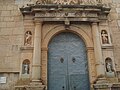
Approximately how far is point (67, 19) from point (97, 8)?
1.52 meters

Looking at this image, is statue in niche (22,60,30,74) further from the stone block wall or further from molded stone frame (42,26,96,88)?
molded stone frame (42,26,96,88)

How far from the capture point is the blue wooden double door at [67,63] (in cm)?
839

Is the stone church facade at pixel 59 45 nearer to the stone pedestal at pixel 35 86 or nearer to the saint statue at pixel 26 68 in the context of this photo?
the saint statue at pixel 26 68

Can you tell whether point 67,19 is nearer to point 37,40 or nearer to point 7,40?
point 37,40

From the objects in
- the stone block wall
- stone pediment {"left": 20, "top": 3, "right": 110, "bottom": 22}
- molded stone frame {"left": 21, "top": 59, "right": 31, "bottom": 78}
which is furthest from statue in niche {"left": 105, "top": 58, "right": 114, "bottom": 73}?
the stone block wall

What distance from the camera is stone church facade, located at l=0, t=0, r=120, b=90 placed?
324 inches

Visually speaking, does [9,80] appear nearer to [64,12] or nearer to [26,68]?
[26,68]

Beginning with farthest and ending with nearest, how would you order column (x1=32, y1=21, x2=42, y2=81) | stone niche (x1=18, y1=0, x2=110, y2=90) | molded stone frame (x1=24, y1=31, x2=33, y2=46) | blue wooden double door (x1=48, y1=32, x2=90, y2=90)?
1. stone niche (x1=18, y1=0, x2=110, y2=90)
2. molded stone frame (x1=24, y1=31, x2=33, y2=46)
3. blue wooden double door (x1=48, y1=32, x2=90, y2=90)
4. column (x1=32, y1=21, x2=42, y2=81)

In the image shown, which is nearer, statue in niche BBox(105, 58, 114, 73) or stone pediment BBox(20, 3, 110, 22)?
statue in niche BBox(105, 58, 114, 73)

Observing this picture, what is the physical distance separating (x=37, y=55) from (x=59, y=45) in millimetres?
1262

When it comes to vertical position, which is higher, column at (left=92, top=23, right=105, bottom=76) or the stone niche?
the stone niche

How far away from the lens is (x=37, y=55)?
8.29 m

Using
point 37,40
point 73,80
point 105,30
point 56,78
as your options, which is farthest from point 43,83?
point 105,30

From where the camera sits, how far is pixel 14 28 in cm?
908
